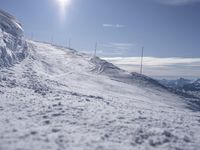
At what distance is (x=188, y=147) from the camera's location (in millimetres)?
12664

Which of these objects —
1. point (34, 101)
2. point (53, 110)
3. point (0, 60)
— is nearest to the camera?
point (53, 110)

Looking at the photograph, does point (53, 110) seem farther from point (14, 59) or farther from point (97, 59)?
point (97, 59)

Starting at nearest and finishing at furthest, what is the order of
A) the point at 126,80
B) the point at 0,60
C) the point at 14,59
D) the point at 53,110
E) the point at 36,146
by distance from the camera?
1. the point at 36,146
2. the point at 53,110
3. the point at 0,60
4. the point at 14,59
5. the point at 126,80

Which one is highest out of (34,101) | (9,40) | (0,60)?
(9,40)

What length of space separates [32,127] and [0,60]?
27125mm

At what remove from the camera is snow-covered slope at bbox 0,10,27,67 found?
41466 millimetres

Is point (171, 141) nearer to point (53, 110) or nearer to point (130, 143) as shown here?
point (130, 143)

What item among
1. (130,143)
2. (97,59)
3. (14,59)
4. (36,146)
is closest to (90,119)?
(130,143)

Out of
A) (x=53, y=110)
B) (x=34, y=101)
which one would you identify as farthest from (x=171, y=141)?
(x=34, y=101)

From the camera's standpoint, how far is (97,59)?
73.1 m

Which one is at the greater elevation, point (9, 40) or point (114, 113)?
point (9, 40)

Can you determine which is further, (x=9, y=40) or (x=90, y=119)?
(x=9, y=40)

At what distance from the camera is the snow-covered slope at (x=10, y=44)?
136 feet

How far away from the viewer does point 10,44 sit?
50281 millimetres
